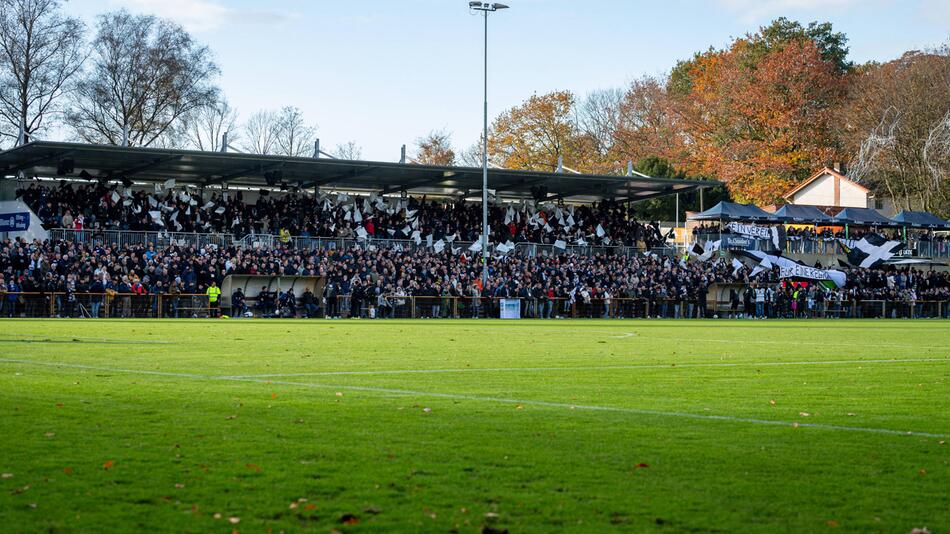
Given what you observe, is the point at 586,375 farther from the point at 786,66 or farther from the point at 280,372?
the point at 786,66

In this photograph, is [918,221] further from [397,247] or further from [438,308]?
[438,308]

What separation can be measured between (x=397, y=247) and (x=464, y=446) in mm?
43868

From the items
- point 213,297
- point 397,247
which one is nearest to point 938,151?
point 397,247

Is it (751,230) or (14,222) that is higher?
(751,230)

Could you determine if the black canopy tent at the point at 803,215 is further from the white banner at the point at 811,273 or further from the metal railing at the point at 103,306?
the metal railing at the point at 103,306

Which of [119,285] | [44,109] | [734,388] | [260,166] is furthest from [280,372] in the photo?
[44,109]

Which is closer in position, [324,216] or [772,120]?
[324,216]

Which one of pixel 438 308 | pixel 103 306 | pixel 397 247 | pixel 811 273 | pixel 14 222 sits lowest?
pixel 103 306

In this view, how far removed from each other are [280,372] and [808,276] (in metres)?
49.8

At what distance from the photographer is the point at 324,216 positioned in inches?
2144

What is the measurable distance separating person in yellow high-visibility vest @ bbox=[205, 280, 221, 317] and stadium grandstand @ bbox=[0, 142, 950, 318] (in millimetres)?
67

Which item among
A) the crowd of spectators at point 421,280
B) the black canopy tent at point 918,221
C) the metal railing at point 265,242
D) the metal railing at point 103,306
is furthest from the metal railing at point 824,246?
the metal railing at point 103,306

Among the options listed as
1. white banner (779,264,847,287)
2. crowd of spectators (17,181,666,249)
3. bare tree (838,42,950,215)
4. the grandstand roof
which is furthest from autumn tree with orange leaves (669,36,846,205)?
white banner (779,264,847,287)

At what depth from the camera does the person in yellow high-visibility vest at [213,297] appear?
1658 inches
